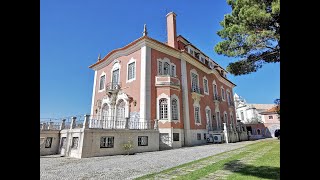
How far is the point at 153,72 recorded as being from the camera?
20.2 metres

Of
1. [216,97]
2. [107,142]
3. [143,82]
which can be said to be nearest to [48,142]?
[107,142]

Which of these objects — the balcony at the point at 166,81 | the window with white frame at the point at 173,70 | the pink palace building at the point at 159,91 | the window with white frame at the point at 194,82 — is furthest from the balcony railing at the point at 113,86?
the window with white frame at the point at 194,82

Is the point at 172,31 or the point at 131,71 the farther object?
the point at 172,31

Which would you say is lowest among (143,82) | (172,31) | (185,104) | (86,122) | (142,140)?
(142,140)

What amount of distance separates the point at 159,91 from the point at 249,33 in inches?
452

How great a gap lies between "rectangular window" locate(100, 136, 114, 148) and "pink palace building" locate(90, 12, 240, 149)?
1.30 m

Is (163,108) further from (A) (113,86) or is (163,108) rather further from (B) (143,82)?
(A) (113,86)

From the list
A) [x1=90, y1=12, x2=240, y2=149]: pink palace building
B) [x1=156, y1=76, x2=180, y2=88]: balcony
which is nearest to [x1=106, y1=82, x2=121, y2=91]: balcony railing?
[x1=90, y1=12, x2=240, y2=149]: pink palace building

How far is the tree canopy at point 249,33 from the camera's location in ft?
28.6

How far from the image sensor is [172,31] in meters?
23.9

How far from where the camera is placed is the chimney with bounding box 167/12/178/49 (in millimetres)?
23875

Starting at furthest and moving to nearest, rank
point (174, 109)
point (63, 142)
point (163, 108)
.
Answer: point (174, 109), point (163, 108), point (63, 142)

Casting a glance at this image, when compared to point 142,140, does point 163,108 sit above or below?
above
